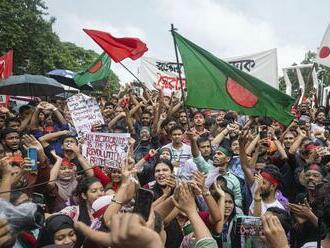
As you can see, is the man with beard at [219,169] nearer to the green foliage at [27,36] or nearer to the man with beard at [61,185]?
the man with beard at [61,185]

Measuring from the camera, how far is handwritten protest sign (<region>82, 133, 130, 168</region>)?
4.84 metres

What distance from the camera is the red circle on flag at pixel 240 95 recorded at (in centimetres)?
461

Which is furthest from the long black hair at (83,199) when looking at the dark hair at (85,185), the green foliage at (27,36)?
the green foliage at (27,36)

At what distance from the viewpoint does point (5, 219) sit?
1.61 m

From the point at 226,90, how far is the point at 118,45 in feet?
9.67

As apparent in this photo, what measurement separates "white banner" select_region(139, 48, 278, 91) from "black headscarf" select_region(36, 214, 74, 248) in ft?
22.4

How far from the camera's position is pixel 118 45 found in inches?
281

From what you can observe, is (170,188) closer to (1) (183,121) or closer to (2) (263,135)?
(2) (263,135)

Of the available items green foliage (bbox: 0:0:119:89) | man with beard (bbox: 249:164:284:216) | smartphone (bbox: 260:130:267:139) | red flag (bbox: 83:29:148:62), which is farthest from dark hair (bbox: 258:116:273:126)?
green foliage (bbox: 0:0:119:89)

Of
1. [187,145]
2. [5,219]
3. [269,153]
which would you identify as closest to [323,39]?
[269,153]

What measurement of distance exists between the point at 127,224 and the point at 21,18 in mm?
30749

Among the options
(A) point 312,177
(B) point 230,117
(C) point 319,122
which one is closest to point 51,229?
(A) point 312,177

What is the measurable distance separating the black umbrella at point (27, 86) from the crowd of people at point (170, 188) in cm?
104

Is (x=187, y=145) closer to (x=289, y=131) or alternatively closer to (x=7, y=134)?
(x=289, y=131)
